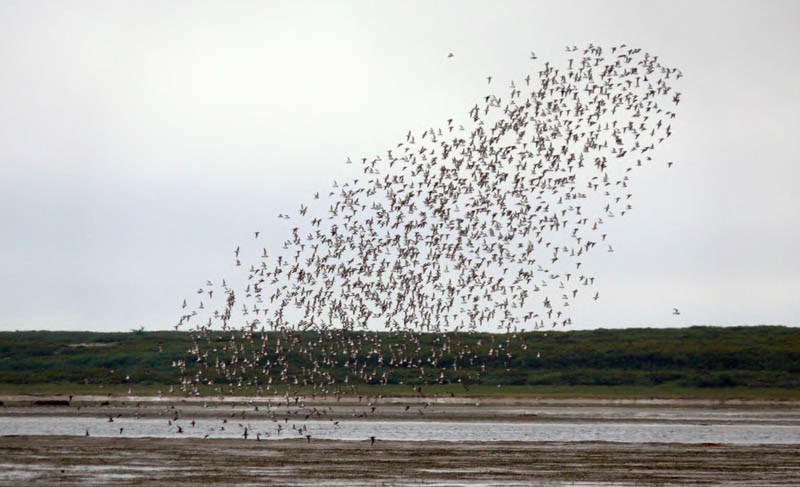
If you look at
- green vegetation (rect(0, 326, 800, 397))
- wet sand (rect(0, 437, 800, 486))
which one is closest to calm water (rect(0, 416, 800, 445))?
wet sand (rect(0, 437, 800, 486))

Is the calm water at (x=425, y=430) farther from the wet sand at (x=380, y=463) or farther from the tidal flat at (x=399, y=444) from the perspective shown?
the wet sand at (x=380, y=463)

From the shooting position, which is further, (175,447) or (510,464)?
(175,447)

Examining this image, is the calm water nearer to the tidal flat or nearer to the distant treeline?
the tidal flat

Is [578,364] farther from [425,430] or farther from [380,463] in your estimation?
[380,463]

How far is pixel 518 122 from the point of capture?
52.8 m

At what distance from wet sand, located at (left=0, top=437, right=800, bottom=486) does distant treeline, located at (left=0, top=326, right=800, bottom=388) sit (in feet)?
152

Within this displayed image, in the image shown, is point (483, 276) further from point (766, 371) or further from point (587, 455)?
point (766, 371)

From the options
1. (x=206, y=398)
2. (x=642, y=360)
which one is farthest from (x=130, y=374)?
(x=642, y=360)

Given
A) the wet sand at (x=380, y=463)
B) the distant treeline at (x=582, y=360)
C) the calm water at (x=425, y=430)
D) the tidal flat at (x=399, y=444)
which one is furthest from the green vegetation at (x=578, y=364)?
the wet sand at (x=380, y=463)

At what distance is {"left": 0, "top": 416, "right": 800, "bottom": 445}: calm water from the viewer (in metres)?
63.3

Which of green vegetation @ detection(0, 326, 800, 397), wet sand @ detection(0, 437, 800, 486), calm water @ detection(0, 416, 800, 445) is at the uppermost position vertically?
green vegetation @ detection(0, 326, 800, 397)

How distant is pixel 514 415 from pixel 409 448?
23.2 m

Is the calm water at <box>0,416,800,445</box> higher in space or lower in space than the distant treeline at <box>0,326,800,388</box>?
lower

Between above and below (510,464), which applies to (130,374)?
above
